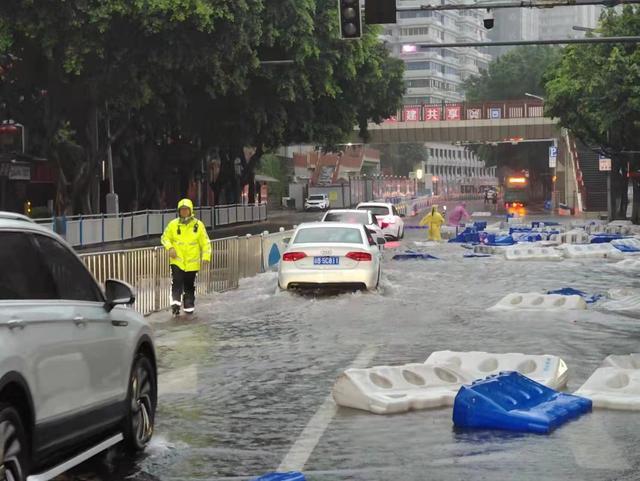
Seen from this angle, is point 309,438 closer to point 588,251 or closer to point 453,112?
point 588,251

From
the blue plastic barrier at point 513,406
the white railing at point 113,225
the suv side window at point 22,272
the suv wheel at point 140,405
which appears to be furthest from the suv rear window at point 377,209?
the suv side window at point 22,272

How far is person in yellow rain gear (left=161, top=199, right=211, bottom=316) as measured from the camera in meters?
18.7

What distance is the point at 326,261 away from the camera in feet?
70.8

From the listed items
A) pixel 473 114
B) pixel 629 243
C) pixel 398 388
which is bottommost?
pixel 629 243

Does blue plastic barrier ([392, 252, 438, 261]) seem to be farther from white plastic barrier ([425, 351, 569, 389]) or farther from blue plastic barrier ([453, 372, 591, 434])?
blue plastic barrier ([453, 372, 591, 434])

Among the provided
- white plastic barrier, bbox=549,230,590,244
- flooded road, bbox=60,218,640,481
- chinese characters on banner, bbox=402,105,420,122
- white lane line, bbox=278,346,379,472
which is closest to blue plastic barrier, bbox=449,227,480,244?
white plastic barrier, bbox=549,230,590,244

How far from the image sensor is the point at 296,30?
146 feet

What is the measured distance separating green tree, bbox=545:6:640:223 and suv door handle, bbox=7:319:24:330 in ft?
170

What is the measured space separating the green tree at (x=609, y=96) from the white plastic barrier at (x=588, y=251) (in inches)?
786

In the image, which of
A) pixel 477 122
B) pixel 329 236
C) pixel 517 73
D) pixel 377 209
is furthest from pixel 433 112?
pixel 329 236

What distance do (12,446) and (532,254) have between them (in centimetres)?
3053

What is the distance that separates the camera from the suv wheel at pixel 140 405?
26.8ft

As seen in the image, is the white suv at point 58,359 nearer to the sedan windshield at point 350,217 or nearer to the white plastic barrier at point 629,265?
the white plastic barrier at point 629,265

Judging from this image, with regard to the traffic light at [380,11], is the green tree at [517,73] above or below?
above
